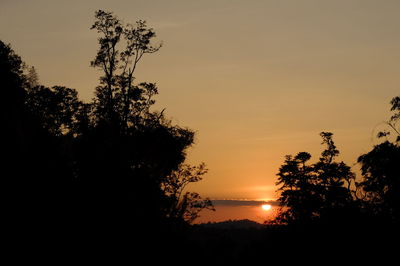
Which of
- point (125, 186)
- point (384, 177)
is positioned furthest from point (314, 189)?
point (125, 186)

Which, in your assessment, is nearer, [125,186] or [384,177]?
[125,186]

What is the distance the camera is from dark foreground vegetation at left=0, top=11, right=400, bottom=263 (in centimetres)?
1936

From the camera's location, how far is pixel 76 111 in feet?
179

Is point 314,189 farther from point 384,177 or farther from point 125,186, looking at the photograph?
point 125,186

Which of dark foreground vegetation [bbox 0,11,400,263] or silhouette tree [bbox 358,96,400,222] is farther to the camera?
silhouette tree [bbox 358,96,400,222]

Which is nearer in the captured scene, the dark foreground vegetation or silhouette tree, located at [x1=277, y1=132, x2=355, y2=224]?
the dark foreground vegetation

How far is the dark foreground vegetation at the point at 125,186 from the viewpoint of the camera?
1936 centimetres

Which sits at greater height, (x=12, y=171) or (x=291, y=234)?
(x=291, y=234)

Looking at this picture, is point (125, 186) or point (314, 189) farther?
point (314, 189)

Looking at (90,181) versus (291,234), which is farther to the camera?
(291,234)

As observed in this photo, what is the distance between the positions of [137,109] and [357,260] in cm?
2620

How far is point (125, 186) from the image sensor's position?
70.1 ft

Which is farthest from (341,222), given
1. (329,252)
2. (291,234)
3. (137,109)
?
(137,109)

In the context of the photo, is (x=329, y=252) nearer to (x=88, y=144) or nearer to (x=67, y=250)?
(x=88, y=144)
